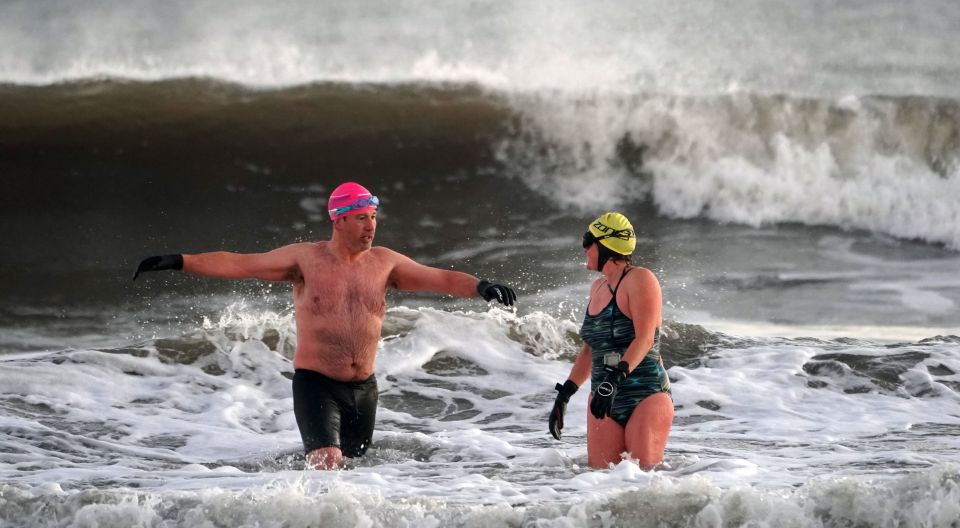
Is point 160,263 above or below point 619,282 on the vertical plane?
above

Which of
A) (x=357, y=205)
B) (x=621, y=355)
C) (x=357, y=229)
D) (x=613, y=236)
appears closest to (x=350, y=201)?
(x=357, y=205)

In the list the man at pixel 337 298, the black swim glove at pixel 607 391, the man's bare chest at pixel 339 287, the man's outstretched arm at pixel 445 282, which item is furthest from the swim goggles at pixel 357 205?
the black swim glove at pixel 607 391

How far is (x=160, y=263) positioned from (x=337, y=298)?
1.02m

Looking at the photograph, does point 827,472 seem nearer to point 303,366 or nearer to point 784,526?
point 784,526

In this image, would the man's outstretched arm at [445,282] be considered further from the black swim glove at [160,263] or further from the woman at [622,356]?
the black swim glove at [160,263]

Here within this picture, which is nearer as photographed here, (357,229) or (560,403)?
(560,403)

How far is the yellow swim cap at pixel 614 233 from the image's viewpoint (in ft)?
22.7

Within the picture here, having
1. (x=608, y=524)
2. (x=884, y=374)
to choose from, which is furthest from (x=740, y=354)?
(x=608, y=524)

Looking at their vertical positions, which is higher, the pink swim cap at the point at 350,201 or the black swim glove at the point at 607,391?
the pink swim cap at the point at 350,201

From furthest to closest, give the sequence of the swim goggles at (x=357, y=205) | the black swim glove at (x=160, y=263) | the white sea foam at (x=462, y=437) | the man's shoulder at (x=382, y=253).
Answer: the man's shoulder at (x=382, y=253) < the swim goggles at (x=357, y=205) < the black swim glove at (x=160, y=263) < the white sea foam at (x=462, y=437)

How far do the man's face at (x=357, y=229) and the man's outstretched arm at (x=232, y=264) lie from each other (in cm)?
33

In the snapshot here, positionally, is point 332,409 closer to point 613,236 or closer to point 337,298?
point 337,298

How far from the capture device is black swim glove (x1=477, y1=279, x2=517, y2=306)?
22.4ft

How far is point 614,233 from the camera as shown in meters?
6.93
